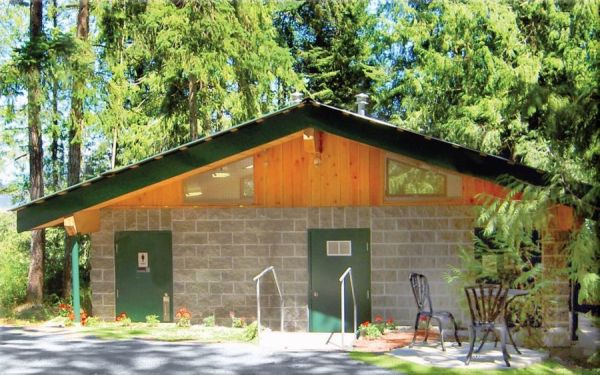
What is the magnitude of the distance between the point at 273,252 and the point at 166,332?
228cm

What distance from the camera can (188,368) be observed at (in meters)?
7.59

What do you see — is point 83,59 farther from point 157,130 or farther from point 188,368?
point 188,368

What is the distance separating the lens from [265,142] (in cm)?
1066

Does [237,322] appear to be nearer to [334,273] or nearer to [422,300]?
[334,273]

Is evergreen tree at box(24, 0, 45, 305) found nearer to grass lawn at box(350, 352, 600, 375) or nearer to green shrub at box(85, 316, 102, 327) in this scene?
green shrub at box(85, 316, 102, 327)

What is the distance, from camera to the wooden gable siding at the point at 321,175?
1124cm

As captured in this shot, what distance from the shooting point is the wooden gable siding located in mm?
11242

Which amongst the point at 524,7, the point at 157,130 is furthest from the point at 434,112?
the point at 157,130

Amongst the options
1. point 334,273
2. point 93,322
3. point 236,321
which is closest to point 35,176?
point 93,322

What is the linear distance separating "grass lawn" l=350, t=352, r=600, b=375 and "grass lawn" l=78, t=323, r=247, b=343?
2410 millimetres

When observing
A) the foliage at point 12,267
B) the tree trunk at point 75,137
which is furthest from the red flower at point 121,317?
the tree trunk at point 75,137

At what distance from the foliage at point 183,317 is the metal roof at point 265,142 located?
7.76 feet

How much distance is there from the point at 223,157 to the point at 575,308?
6285mm

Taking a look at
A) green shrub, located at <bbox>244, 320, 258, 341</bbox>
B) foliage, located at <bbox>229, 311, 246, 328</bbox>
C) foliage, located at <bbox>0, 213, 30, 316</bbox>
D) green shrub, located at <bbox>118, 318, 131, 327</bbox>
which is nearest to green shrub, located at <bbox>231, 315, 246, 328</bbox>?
foliage, located at <bbox>229, 311, 246, 328</bbox>
